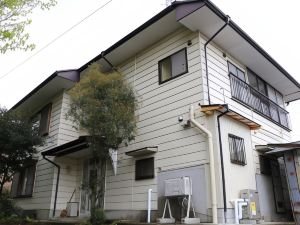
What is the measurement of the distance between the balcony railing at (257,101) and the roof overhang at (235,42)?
92 cm

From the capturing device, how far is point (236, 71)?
9.80m

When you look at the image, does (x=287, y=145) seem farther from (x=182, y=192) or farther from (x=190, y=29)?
(x=190, y=29)

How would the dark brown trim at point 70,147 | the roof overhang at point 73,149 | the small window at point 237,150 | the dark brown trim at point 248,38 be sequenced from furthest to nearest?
the roof overhang at point 73,149 < the dark brown trim at point 70,147 < the dark brown trim at point 248,38 < the small window at point 237,150

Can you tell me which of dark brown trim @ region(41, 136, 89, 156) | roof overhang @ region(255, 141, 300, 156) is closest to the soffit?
dark brown trim @ region(41, 136, 89, 156)

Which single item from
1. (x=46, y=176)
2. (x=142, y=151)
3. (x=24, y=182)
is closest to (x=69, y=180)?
(x=46, y=176)

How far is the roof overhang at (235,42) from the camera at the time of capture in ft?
25.5

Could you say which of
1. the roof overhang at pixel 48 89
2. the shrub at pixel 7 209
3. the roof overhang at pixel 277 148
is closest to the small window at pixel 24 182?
the shrub at pixel 7 209

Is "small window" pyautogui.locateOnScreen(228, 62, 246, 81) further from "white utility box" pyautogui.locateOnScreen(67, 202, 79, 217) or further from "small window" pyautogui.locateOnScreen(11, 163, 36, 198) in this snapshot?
"small window" pyautogui.locateOnScreen(11, 163, 36, 198)

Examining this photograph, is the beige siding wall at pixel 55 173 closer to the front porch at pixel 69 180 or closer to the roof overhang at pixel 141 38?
the front porch at pixel 69 180

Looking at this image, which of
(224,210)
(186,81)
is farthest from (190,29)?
(224,210)

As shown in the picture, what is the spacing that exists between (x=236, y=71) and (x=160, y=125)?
11.0 feet

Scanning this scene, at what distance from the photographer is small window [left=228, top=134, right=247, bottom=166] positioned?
748 cm

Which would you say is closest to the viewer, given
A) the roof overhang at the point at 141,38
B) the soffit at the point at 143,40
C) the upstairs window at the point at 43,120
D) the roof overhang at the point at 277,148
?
the roof overhang at the point at 277,148

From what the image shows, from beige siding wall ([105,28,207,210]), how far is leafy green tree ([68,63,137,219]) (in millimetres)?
987
